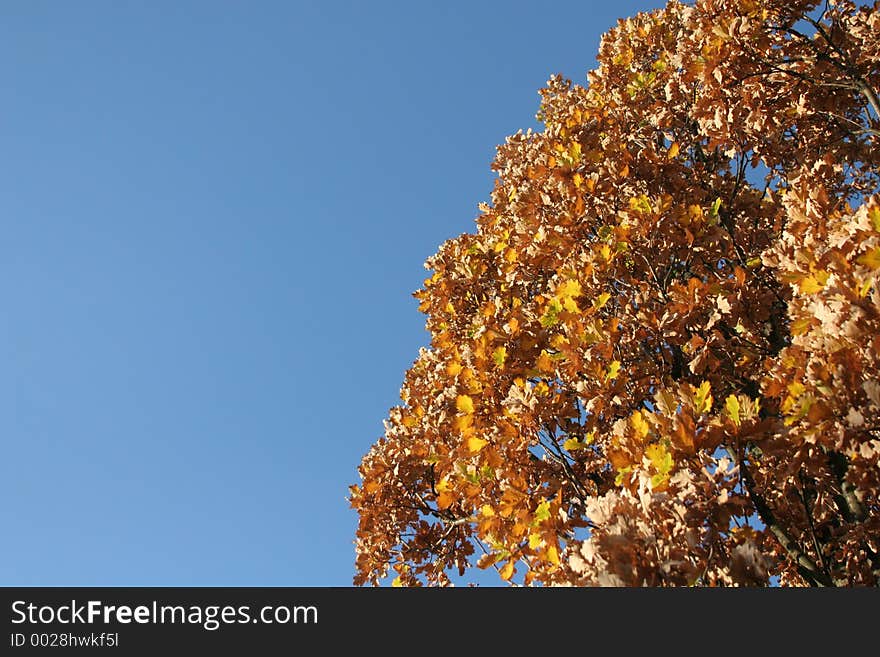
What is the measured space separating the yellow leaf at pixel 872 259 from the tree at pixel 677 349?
1.3 inches

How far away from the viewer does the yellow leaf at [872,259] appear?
287 centimetres

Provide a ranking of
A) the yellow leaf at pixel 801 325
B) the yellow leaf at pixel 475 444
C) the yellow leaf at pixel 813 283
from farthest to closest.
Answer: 1. the yellow leaf at pixel 475 444
2. the yellow leaf at pixel 801 325
3. the yellow leaf at pixel 813 283

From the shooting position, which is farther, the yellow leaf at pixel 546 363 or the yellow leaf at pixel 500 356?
the yellow leaf at pixel 500 356

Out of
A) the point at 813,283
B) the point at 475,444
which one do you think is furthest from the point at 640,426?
the point at 475,444

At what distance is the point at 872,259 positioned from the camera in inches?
113

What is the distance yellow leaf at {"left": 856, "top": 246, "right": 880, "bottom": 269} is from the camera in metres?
2.87

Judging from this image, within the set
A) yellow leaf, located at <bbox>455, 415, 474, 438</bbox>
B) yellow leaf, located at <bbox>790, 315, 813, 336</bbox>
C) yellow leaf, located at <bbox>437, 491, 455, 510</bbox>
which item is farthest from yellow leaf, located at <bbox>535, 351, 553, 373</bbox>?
yellow leaf, located at <bbox>790, 315, 813, 336</bbox>

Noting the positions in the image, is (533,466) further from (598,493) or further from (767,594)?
(767,594)

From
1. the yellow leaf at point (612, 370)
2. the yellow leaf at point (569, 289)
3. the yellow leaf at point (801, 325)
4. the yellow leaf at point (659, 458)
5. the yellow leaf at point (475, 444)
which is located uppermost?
the yellow leaf at point (569, 289)

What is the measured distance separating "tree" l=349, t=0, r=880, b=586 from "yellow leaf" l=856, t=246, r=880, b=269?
0.03 m

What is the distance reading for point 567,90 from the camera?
35.0 feet

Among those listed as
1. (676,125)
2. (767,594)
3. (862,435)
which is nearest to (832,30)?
(676,125)

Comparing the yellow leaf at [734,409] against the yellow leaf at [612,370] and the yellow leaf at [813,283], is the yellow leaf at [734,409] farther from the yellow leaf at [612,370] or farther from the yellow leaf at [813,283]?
the yellow leaf at [612,370]

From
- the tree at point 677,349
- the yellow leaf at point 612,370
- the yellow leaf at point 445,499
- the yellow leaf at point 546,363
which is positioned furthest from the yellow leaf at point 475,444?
the yellow leaf at point 612,370
